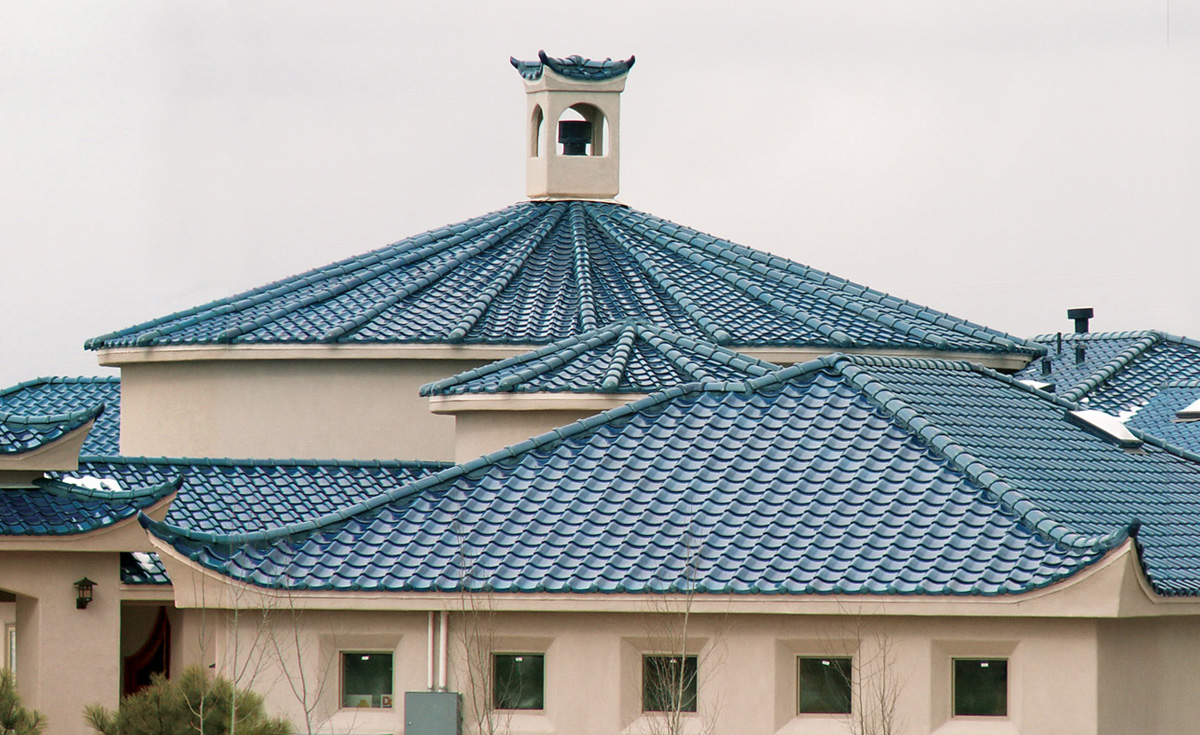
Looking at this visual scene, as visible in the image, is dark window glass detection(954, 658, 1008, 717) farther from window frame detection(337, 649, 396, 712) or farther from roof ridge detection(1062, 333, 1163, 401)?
roof ridge detection(1062, 333, 1163, 401)

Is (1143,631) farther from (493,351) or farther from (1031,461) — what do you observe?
(493,351)

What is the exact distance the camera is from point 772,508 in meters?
20.4

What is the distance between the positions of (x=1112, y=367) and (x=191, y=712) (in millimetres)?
25420

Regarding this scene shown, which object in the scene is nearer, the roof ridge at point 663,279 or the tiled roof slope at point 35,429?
the tiled roof slope at point 35,429

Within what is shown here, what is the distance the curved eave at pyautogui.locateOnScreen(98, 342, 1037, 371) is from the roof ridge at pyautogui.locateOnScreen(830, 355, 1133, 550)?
17.1 feet

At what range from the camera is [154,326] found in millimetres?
30719

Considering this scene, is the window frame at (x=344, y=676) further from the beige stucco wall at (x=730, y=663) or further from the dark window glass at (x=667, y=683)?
the dark window glass at (x=667, y=683)

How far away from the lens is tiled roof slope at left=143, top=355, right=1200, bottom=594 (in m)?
19.2

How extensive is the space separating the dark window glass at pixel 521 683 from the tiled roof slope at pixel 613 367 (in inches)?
195

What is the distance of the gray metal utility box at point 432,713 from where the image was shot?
19891mm

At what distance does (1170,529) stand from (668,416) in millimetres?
5486

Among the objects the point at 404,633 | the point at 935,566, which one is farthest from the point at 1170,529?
the point at 404,633

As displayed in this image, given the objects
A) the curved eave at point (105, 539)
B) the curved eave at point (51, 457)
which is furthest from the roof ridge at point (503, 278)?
the curved eave at point (51, 457)

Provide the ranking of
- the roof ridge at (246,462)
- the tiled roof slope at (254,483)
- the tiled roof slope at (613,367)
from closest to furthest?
1. the tiled roof slope at (613,367)
2. the tiled roof slope at (254,483)
3. the roof ridge at (246,462)
